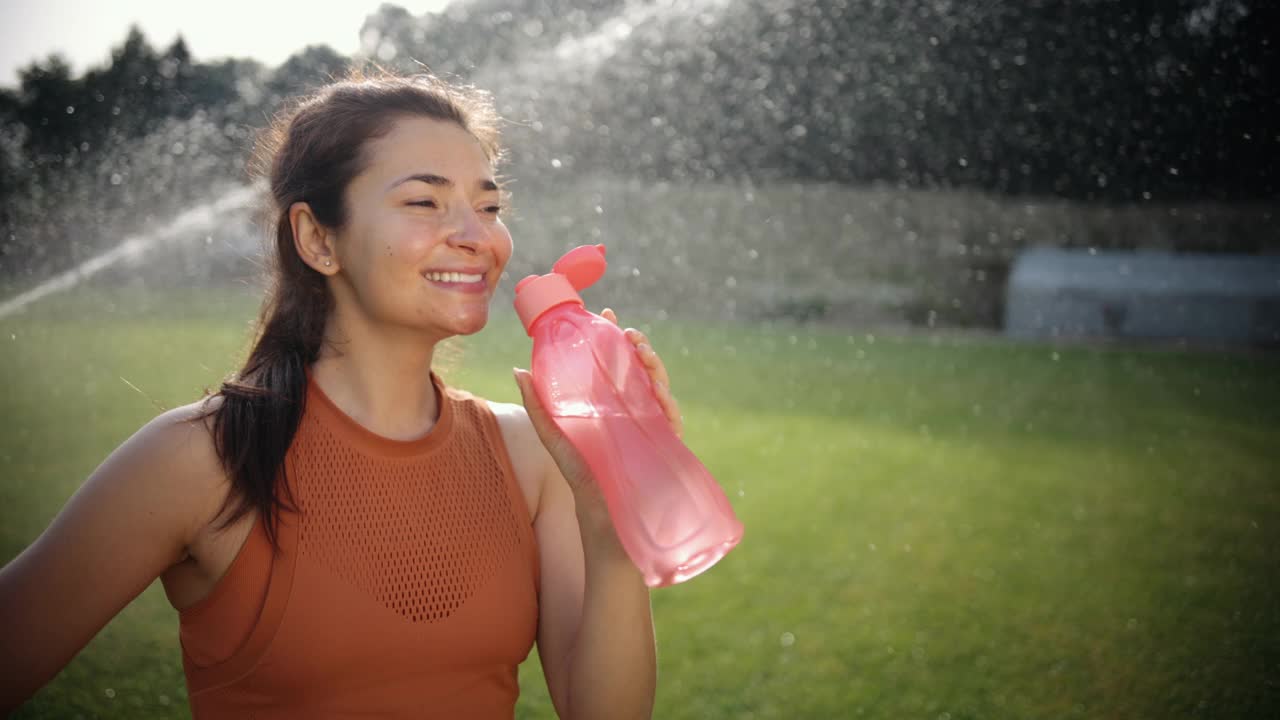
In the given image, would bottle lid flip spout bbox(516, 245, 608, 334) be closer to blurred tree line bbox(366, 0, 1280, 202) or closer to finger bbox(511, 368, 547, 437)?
finger bbox(511, 368, 547, 437)

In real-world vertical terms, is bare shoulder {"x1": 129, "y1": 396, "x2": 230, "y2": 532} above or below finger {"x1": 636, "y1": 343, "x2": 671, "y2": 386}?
below

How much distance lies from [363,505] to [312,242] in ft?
1.47

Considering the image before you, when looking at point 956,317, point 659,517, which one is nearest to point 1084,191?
point 956,317

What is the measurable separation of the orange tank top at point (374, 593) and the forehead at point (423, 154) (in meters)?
0.38

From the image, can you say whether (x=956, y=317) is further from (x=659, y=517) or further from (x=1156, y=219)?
(x=659, y=517)

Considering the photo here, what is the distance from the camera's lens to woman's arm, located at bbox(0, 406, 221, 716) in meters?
1.34

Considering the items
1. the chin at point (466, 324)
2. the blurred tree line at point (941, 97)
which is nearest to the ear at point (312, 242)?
the chin at point (466, 324)

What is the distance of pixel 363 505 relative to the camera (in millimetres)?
1577

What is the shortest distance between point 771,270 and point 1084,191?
15.5 feet

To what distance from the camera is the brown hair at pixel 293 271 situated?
4.94ft

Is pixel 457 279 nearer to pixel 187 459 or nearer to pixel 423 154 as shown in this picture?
pixel 423 154

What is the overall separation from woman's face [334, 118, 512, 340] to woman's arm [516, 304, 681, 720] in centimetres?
18

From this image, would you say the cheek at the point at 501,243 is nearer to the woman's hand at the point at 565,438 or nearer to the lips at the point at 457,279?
the lips at the point at 457,279

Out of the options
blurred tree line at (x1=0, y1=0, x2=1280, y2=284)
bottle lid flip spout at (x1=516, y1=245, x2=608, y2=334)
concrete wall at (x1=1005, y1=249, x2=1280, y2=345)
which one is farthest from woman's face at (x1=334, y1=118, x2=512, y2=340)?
concrete wall at (x1=1005, y1=249, x2=1280, y2=345)
